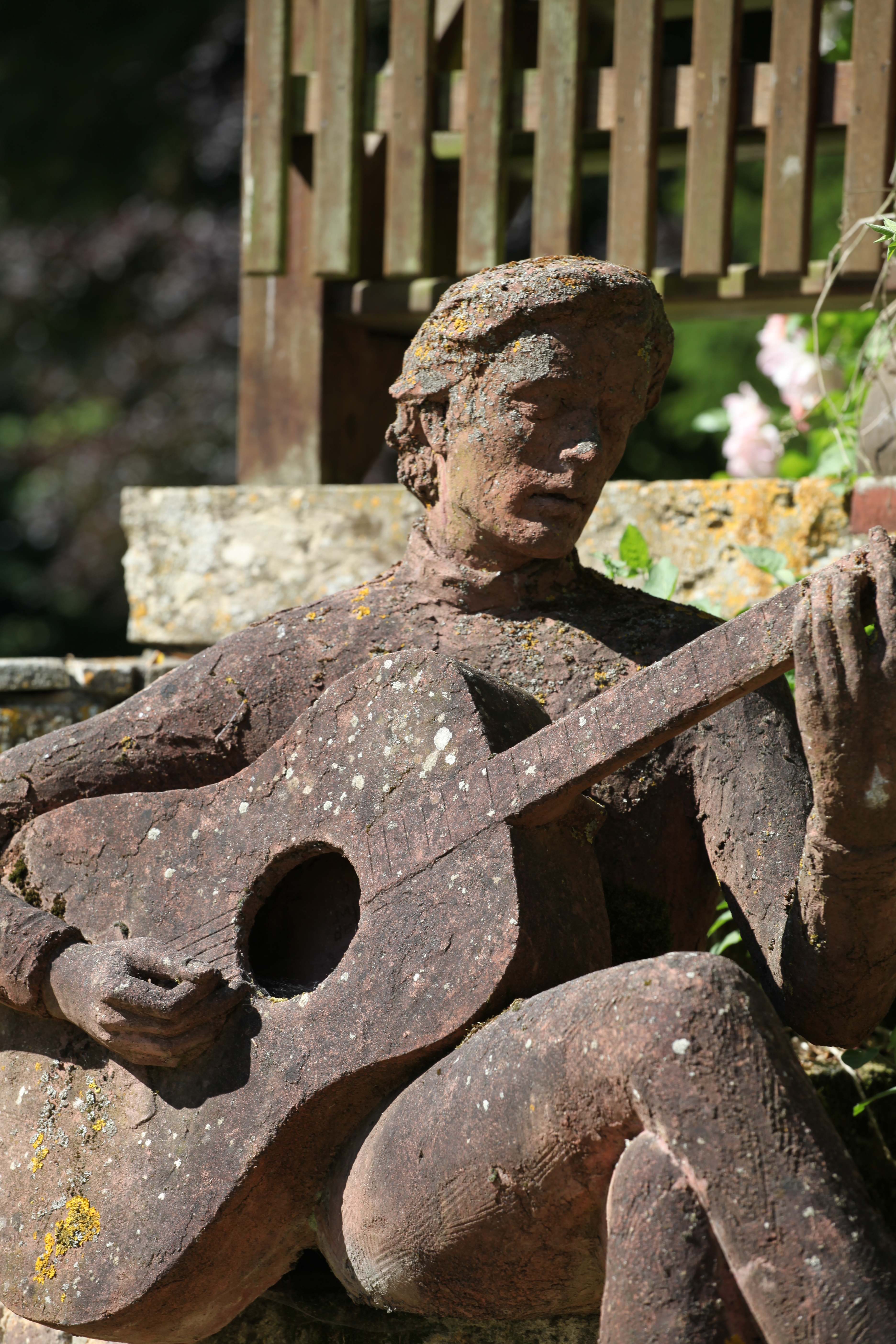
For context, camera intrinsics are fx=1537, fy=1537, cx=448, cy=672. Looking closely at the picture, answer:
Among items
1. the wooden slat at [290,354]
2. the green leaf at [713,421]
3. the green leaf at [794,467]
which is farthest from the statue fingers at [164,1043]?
the green leaf at [713,421]

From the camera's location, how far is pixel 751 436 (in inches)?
153

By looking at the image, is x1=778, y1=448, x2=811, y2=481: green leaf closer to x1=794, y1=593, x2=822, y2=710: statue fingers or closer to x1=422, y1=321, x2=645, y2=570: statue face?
x1=422, y1=321, x2=645, y2=570: statue face

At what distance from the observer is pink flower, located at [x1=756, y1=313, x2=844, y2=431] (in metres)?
3.77

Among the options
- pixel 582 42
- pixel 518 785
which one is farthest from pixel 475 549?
pixel 582 42

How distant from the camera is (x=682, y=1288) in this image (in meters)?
1.46

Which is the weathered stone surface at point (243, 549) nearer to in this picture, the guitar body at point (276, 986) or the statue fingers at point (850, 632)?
the guitar body at point (276, 986)

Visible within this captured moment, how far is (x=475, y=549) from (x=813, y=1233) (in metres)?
1.01

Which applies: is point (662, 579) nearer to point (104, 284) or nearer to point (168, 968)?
point (168, 968)

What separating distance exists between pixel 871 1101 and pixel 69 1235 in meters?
1.16

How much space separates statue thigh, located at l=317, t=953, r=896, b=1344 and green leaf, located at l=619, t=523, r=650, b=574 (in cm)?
115

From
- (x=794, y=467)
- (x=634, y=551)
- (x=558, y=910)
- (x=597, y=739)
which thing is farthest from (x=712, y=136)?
(x=558, y=910)

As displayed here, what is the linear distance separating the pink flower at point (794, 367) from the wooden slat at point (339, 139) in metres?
1.04

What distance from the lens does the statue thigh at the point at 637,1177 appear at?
1448 mm

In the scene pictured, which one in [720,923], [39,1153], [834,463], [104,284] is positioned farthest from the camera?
[104,284]
